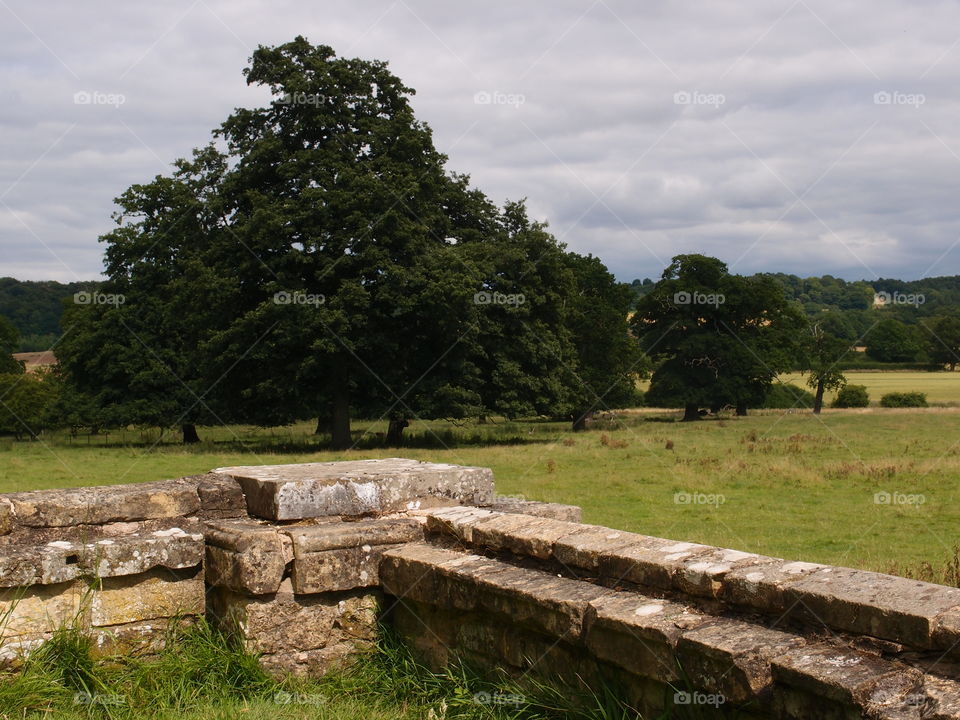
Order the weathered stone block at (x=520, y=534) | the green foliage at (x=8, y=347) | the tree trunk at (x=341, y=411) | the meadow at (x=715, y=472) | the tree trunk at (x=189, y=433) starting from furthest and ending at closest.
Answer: the green foliage at (x=8, y=347) < the tree trunk at (x=189, y=433) < the tree trunk at (x=341, y=411) < the meadow at (x=715, y=472) < the weathered stone block at (x=520, y=534)

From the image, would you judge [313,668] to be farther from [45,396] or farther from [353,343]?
[45,396]

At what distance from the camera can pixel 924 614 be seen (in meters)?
2.88

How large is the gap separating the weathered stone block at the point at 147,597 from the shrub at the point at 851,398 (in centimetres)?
5893

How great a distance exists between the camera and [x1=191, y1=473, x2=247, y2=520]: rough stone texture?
532 cm

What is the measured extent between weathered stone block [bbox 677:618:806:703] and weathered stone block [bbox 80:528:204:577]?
277cm

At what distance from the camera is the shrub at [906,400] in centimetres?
5541

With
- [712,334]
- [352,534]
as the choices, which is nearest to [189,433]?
[712,334]

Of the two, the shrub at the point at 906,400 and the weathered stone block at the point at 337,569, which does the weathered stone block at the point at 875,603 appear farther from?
the shrub at the point at 906,400

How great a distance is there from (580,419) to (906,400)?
82.9 ft

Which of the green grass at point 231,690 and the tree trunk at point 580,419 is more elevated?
the green grass at point 231,690

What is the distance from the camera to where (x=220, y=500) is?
5.35 meters

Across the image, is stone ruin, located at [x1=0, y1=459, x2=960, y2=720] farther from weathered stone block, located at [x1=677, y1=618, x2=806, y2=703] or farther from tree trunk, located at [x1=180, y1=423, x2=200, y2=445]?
tree trunk, located at [x1=180, y1=423, x2=200, y2=445]

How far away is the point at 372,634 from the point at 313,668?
1.22ft

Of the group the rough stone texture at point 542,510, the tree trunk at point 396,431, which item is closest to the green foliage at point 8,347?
the tree trunk at point 396,431
